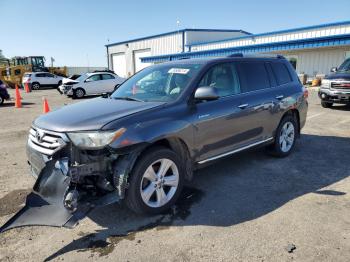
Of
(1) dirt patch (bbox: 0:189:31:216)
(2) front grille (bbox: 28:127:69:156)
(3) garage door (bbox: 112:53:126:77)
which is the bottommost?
(1) dirt patch (bbox: 0:189:31:216)

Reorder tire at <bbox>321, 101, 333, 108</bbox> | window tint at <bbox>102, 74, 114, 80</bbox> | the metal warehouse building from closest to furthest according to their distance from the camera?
tire at <bbox>321, 101, 333, 108</bbox>
window tint at <bbox>102, 74, 114, 80</bbox>
the metal warehouse building

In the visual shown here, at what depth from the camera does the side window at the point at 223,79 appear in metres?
4.40

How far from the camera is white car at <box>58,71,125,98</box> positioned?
19348 millimetres

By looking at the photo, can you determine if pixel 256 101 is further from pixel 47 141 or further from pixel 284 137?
pixel 47 141

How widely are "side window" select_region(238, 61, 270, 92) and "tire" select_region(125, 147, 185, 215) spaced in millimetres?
1844

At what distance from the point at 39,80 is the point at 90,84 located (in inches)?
541

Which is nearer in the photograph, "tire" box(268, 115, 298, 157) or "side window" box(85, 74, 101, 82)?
"tire" box(268, 115, 298, 157)

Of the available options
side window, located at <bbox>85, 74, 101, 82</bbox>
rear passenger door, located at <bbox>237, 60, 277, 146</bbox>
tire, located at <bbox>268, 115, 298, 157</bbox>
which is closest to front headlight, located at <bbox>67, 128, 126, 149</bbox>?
rear passenger door, located at <bbox>237, 60, 277, 146</bbox>

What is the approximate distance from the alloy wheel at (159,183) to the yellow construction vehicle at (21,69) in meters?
34.0

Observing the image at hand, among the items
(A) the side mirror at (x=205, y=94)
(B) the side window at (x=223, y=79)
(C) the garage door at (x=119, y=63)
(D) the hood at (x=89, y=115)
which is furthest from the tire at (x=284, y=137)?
(C) the garage door at (x=119, y=63)

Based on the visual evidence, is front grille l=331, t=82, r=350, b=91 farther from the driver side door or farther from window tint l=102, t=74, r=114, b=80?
window tint l=102, t=74, r=114, b=80

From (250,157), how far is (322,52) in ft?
65.8

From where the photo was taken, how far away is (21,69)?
34.9m

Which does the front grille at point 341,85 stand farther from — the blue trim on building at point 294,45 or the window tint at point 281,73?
the blue trim on building at point 294,45
